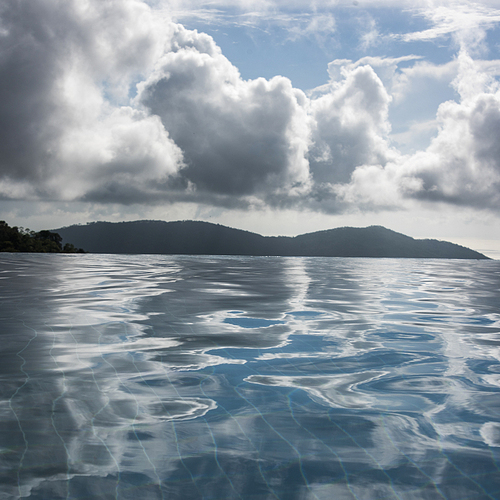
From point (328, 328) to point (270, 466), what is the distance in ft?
15.8

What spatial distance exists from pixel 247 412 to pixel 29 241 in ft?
405

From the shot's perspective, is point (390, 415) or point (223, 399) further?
point (223, 399)

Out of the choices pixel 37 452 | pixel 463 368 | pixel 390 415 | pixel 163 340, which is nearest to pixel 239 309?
pixel 163 340

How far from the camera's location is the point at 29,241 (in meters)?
112

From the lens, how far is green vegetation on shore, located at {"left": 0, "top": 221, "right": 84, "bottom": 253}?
105062mm

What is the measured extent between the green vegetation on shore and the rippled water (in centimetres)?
11201

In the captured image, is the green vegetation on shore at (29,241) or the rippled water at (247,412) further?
the green vegetation on shore at (29,241)

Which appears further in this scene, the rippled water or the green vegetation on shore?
the green vegetation on shore

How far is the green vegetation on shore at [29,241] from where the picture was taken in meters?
105

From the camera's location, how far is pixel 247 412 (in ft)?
11.4

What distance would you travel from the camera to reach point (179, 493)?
233 cm

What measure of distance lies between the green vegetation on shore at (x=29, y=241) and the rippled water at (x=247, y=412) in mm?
112012

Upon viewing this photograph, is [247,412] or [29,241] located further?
[29,241]

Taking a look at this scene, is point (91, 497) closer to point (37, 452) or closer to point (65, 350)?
point (37, 452)
